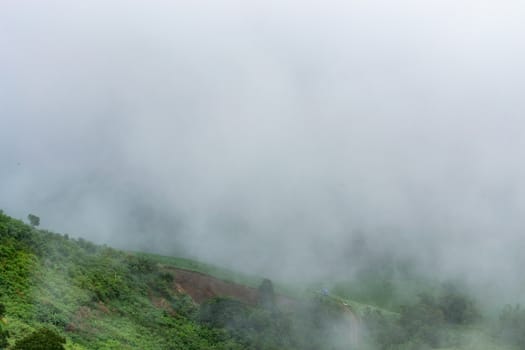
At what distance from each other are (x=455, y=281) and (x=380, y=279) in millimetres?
11953

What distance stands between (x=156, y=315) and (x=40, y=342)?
24377mm

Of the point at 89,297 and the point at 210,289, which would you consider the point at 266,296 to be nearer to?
the point at 210,289

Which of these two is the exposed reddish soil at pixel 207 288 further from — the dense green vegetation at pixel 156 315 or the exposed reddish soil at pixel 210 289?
the dense green vegetation at pixel 156 315

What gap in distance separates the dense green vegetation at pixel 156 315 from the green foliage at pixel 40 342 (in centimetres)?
6

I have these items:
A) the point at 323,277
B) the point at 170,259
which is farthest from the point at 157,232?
the point at 323,277

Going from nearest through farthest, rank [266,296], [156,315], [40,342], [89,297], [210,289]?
[40,342]
[89,297]
[156,315]
[266,296]
[210,289]

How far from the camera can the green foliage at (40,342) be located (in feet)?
82.3

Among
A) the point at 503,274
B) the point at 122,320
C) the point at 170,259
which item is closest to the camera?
the point at 122,320

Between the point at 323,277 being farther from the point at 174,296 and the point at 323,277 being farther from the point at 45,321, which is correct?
the point at 45,321

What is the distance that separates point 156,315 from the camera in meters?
49.7

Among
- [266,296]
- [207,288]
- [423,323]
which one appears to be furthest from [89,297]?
[423,323]

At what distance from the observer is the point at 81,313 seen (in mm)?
38344

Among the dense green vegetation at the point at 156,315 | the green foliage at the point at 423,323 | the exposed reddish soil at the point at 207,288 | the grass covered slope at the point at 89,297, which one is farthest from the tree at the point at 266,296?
the green foliage at the point at 423,323

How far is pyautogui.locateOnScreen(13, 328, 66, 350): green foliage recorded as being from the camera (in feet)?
82.3
